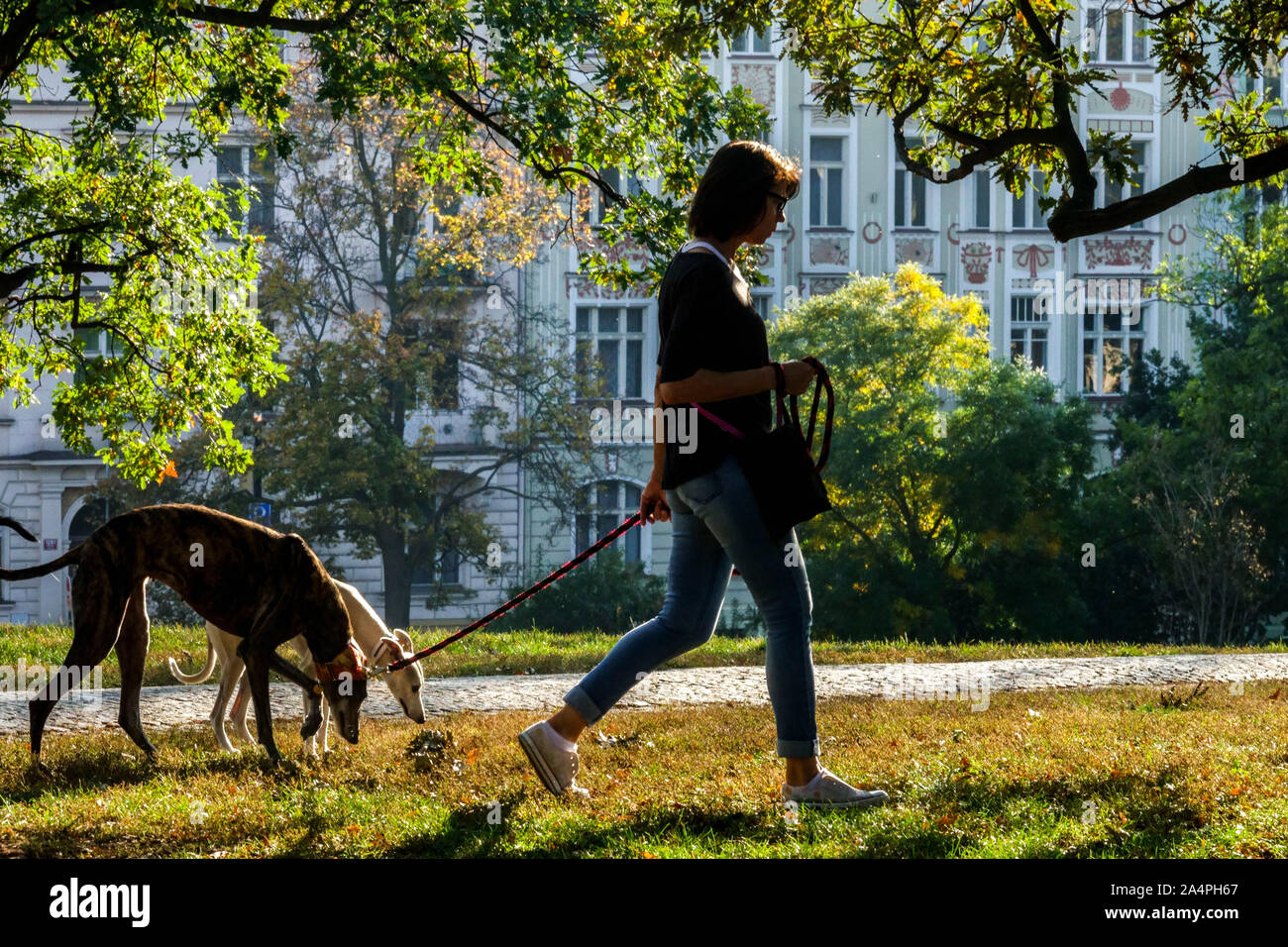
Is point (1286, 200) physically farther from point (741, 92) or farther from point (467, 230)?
point (741, 92)

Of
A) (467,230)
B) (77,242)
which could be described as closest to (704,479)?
(77,242)

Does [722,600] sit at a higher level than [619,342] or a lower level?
lower

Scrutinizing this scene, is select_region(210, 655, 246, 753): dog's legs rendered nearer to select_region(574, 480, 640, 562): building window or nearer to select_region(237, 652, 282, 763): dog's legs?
select_region(237, 652, 282, 763): dog's legs

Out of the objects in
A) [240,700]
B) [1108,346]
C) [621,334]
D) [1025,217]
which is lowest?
[240,700]

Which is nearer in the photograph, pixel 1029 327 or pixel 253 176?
pixel 253 176

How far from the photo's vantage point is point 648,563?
1490 inches

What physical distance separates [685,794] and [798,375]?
1682mm

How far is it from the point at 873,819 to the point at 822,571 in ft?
87.1

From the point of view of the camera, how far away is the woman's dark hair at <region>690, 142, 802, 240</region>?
5.28 metres

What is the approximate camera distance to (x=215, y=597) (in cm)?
687

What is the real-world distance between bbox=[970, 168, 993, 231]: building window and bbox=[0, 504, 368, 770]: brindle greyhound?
1343 inches

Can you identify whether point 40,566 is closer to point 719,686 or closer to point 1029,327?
point 719,686

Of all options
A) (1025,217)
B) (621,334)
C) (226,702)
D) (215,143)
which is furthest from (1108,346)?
(226,702)

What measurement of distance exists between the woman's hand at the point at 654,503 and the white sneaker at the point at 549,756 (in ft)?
2.85
